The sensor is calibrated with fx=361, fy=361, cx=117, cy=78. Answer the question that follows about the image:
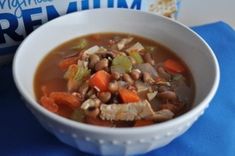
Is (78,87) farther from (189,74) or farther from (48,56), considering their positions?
(189,74)

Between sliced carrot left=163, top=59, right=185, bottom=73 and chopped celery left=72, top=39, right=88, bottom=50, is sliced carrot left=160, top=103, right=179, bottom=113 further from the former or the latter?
chopped celery left=72, top=39, right=88, bottom=50

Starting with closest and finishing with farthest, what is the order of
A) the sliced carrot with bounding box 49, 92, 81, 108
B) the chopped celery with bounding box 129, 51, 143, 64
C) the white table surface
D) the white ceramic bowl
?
the white ceramic bowl → the sliced carrot with bounding box 49, 92, 81, 108 → the chopped celery with bounding box 129, 51, 143, 64 → the white table surface

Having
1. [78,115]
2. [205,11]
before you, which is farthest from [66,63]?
[205,11]

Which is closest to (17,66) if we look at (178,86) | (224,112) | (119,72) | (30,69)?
(30,69)

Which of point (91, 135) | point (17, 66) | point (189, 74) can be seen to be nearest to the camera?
point (91, 135)

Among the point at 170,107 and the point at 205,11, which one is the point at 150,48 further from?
the point at 205,11

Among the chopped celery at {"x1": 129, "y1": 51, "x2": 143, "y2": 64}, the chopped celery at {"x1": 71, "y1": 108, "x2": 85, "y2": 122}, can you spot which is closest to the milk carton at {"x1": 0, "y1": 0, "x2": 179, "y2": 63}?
the chopped celery at {"x1": 129, "y1": 51, "x2": 143, "y2": 64}
